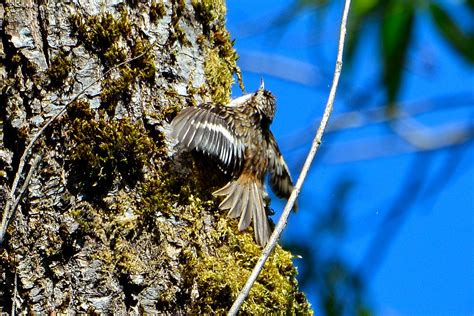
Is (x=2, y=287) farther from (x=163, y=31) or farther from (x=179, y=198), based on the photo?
(x=163, y=31)

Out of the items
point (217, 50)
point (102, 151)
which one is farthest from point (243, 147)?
point (102, 151)

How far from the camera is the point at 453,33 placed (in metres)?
2.78

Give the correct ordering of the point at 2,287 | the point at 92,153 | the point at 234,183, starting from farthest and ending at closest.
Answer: the point at 234,183 < the point at 92,153 < the point at 2,287

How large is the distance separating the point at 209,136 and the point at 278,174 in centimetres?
59

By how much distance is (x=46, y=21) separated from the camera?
2582mm

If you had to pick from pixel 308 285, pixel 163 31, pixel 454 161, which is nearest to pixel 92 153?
pixel 163 31

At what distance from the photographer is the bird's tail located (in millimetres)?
2793

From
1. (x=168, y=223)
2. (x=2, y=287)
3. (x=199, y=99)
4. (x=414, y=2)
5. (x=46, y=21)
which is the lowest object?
(x=2, y=287)

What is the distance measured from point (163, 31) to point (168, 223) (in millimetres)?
662

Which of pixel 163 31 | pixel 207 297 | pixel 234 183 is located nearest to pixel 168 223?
pixel 207 297

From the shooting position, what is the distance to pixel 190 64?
9.36ft

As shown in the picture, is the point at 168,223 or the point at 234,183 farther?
the point at 234,183

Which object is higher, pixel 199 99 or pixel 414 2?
pixel 414 2

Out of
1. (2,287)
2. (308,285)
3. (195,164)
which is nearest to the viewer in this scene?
(2,287)
